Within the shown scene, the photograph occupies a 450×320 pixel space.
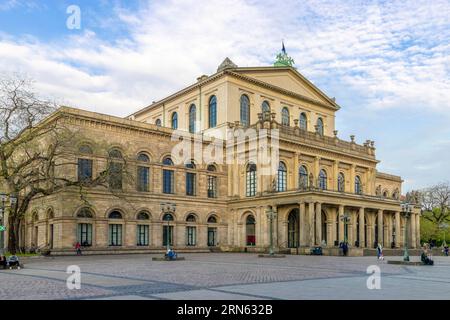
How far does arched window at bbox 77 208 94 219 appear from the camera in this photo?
4309 centimetres

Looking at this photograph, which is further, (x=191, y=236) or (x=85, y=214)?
(x=191, y=236)

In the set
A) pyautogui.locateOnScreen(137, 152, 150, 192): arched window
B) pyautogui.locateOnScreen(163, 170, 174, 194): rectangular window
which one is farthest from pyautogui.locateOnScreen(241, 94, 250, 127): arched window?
pyautogui.locateOnScreen(137, 152, 150, 192): arched window

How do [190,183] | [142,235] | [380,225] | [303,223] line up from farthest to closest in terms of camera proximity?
[380,225], [190,183], [142,235], [303,223]

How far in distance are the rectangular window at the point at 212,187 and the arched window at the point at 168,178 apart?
5017 millimetres

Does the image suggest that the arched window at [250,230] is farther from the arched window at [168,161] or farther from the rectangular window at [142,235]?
the rectangular window at [142,235]

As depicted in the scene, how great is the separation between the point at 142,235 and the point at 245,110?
20.1 m

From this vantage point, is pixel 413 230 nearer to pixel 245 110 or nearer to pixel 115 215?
pixel 245 110

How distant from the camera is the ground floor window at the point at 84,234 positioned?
42.9 meters

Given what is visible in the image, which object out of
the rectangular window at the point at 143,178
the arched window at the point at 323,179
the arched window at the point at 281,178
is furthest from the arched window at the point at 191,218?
the arched window at the point at 323,179

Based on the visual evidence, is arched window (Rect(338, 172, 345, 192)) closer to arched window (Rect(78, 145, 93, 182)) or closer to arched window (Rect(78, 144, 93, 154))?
arched window (Rect(78, 145, 93, 182))

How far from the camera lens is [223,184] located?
2180 inches

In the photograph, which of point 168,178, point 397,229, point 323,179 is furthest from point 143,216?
point 397,229
